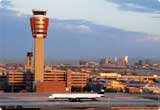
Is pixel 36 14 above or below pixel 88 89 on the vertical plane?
above

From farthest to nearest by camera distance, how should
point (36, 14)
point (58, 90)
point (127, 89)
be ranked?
point (36, 14) → point (127, 89) → point (58, 90)

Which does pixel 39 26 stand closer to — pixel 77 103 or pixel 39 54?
pixel 39 54

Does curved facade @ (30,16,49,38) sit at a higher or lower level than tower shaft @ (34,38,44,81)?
higher

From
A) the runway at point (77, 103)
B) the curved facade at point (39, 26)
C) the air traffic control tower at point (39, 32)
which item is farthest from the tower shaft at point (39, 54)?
the runway at point (77, 103)

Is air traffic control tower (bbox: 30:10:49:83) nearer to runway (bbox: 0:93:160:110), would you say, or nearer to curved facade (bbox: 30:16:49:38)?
curved facade (bbox: 30:16:49:38)

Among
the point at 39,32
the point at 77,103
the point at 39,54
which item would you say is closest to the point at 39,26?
the point at 39,32

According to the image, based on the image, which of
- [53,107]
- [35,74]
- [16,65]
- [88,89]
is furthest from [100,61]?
[53,107]

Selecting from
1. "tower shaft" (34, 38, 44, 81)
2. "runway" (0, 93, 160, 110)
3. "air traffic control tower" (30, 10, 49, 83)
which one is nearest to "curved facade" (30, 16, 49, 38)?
"air traffic control tower" (30, 10, 49, 83)

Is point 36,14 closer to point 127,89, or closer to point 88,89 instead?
point 88,89
